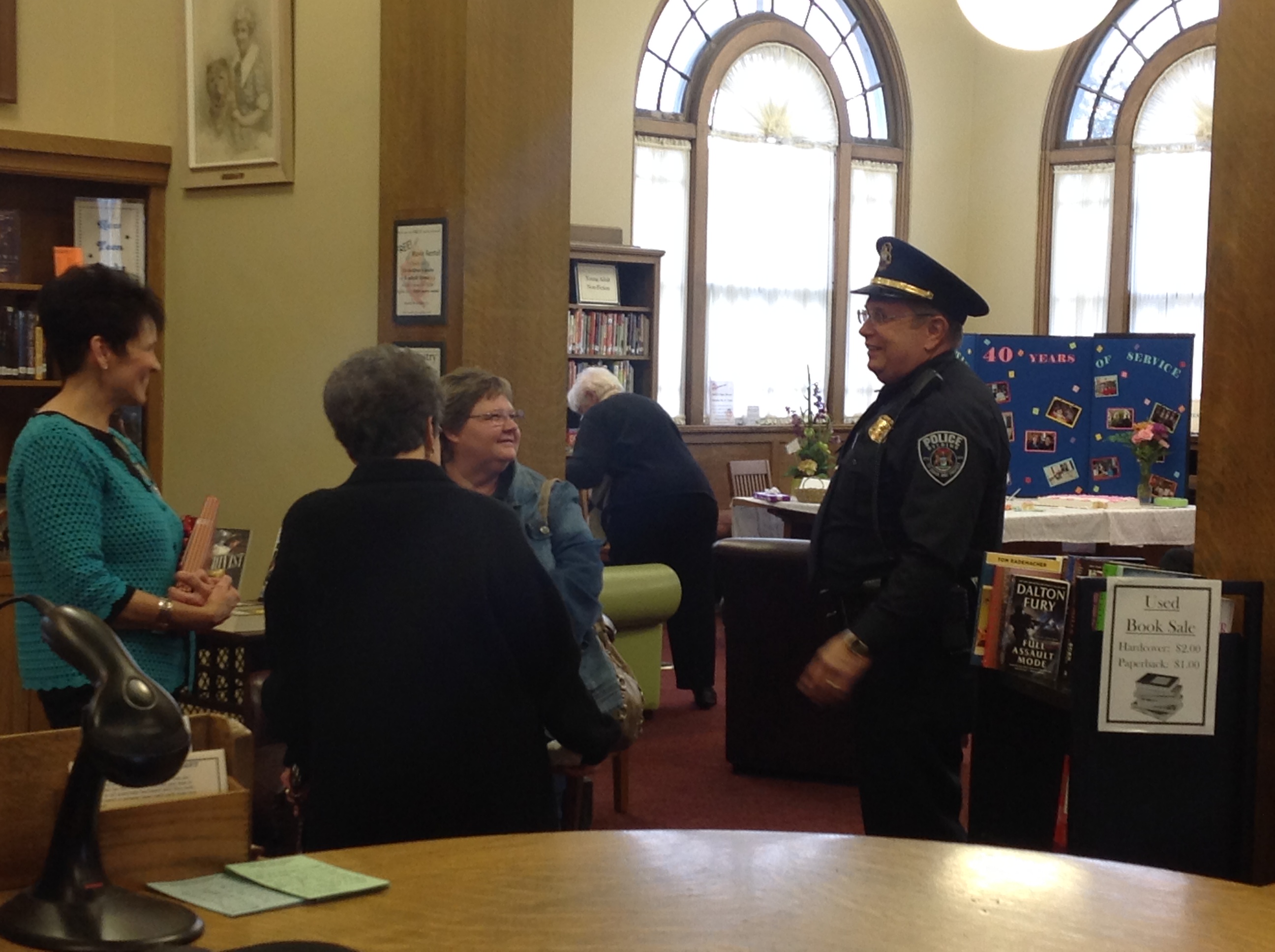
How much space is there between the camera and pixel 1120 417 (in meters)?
6.81

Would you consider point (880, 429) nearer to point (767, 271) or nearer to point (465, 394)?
point (465, 394)

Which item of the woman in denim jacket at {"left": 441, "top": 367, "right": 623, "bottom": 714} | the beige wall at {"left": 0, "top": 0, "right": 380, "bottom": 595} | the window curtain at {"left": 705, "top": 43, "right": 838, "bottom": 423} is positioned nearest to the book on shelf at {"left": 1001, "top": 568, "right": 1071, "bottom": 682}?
the woman in denim jacket at {"left": 441, "top": 367, "right": 623, "bottom": 714}

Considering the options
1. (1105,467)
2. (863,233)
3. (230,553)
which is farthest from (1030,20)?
(863,233)

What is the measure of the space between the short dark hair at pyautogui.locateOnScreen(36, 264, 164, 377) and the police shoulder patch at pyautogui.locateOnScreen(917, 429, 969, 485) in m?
1.62

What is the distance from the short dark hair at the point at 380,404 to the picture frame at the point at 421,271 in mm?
1797

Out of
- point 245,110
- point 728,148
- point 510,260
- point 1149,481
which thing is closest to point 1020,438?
point 1149,481

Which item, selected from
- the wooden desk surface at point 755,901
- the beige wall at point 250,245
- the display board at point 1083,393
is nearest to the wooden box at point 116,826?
the wooden desk surface at point 755,901

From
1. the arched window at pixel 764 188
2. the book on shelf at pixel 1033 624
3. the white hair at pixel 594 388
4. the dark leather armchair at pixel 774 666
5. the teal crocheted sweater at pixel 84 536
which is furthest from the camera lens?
the arched window at pixel 764 188

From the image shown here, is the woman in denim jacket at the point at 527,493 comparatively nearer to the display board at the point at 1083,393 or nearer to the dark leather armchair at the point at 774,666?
the dark leather armchair at the point at 774,666

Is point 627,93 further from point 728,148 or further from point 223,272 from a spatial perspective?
point 223,272

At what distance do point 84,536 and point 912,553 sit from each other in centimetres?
164

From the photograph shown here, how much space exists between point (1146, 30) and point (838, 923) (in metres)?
10.8

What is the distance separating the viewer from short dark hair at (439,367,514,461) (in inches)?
129

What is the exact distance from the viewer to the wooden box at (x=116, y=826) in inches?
61.2
